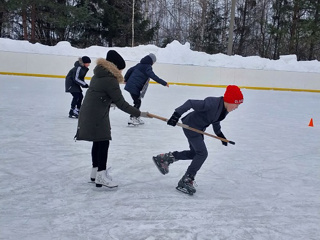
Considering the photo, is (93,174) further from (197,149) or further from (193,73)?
(193,73)

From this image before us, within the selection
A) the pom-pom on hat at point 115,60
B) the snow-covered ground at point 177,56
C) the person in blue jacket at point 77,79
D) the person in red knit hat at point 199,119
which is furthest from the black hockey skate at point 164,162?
the snow-covered ground at point 177,56

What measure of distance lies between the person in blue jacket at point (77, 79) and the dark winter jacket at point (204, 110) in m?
3.13

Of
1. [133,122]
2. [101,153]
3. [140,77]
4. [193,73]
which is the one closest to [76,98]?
[133,122]

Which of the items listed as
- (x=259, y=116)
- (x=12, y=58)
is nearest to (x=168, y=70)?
(x=12, y=58)

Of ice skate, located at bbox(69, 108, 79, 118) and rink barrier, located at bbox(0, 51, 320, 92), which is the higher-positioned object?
rink barrier, located at bbox(0, 51, 320, 92)

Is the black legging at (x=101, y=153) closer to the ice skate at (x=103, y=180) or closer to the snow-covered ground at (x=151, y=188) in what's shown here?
the ice skate at (x=103, y=180)

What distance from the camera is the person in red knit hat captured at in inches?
113

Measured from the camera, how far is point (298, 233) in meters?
2.48

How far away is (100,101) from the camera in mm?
2861

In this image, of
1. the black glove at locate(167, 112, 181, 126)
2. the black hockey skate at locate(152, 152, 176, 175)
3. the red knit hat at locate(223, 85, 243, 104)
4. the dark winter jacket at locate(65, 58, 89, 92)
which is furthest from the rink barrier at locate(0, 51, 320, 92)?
the red knit hat at locate(223, 85, 243, 104)

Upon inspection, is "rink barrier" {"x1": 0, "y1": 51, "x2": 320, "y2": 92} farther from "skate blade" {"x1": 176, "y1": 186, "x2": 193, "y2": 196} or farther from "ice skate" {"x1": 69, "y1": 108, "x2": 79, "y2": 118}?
"skate blade" {"x1": 176, "y1": 186, "x2": 193, "y2": 196}

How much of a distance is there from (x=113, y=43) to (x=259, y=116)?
1760 cm

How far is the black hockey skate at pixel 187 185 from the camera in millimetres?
3070

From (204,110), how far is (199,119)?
0.49 ft
